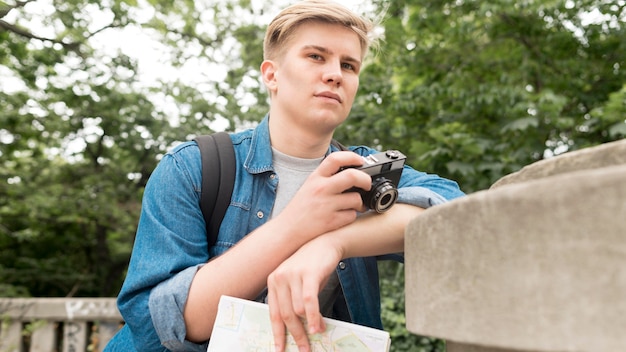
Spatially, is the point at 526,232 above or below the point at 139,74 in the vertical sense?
below

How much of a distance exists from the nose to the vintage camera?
402mm

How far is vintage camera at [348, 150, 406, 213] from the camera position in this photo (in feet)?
4.74

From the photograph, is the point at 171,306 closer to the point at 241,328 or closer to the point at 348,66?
the point at 241,328

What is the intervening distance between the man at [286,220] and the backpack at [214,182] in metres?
0.03

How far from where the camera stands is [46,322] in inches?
175

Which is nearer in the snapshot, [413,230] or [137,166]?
[413,230]

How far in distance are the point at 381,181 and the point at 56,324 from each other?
13.5 ft

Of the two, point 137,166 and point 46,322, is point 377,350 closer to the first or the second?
point 46,322

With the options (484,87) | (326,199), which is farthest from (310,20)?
(484,87)

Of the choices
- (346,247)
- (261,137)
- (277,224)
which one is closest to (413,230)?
(346,247)

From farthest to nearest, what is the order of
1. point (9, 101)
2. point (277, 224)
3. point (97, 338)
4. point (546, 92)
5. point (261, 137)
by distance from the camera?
point (9, 101)
point (97, 338)
point (546, 92)
point (261, 137)
point (277, 224)

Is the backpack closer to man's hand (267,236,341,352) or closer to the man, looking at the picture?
the man

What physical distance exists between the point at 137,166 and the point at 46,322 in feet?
12.8

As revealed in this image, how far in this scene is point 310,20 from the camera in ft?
6.05
